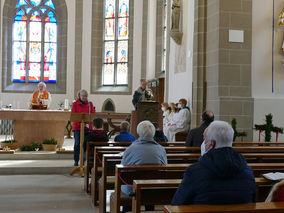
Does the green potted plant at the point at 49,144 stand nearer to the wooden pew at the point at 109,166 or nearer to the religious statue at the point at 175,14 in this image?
the religious statue at the point at 175,14

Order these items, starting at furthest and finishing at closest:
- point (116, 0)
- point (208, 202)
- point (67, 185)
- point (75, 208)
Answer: point (116, 0) → point (67, 185) → point (75, 208) → point (208, 202)

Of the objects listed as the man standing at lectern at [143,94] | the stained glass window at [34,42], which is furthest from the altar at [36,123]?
the stained glass window at [34,42]

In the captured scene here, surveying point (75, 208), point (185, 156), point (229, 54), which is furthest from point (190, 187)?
point (229, 54)

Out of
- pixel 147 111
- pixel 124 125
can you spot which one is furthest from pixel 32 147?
pixel 124 125

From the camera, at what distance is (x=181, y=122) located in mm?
10391

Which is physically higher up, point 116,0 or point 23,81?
point 116,0

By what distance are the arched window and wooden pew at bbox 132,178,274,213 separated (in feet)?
46.5

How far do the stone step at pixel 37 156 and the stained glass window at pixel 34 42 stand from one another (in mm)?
8675

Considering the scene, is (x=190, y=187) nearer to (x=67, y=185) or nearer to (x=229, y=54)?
(x=67, y=185)

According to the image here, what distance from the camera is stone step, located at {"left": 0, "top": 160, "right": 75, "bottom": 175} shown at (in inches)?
304

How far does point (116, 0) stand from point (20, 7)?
13.1 ft

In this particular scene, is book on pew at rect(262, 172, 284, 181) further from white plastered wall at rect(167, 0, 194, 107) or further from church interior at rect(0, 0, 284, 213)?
white plastered wall at rect(167, 0, 194, 107)

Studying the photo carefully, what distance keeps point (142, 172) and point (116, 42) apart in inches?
535

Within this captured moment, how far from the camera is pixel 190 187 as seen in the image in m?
2.37
